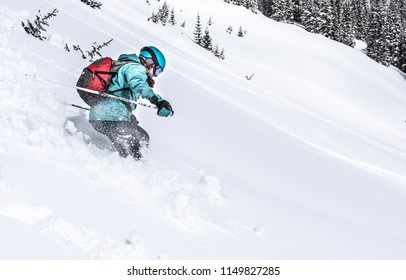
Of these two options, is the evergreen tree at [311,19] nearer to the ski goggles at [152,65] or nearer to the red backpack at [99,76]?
the ski goggles at [152,65]

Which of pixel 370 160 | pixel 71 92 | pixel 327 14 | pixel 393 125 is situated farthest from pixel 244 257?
pixel 327 14

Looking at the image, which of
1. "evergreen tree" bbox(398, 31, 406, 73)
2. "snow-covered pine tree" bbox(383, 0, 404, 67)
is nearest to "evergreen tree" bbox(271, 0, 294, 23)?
"snow-covered pine tree" bbox(383, 0, 404, 67)

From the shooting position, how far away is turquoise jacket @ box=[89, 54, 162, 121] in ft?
14.4

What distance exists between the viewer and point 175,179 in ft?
14.5

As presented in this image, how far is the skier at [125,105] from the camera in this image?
4414 mm

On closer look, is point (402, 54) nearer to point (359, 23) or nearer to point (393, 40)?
point (393, 40)

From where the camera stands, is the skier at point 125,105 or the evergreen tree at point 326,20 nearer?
the skier at point 125,105

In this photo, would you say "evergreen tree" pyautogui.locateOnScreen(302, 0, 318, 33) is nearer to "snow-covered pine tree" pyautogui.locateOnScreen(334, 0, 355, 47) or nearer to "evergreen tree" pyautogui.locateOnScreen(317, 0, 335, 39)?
"evergreen tree" pyautogui.locateOnScreen(317, 0, 335, 39)

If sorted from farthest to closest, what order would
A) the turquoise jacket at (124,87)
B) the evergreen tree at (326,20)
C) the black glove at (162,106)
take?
1. the evergreen tree at (326,20)
2. the turquoise jacket at (124,87)
3. the black glove at (162,106)

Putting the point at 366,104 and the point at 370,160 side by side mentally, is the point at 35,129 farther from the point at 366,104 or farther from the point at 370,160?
Answer: the point at 366,104

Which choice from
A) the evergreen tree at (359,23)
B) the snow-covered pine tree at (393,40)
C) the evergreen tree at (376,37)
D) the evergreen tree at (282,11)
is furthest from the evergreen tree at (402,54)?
the evergreen tree at (282,11)

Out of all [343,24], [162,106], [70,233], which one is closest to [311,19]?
[343,24]

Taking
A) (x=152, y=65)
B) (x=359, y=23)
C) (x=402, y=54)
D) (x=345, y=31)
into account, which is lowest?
(x=152, y=65)

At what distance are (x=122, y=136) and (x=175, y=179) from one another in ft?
2.41
